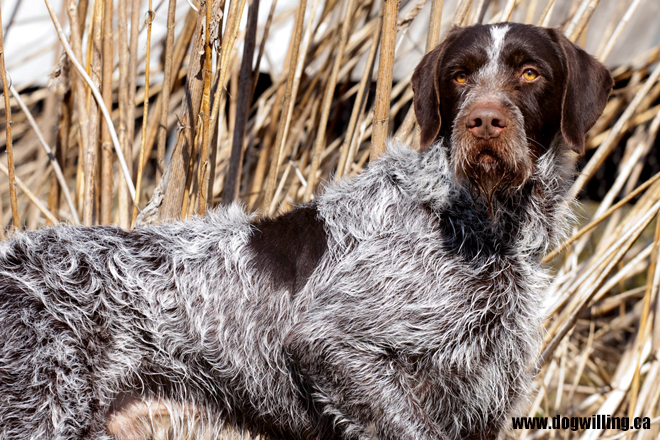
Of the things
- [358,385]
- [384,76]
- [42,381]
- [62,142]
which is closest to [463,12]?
[384,76]

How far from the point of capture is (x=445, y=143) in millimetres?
2791

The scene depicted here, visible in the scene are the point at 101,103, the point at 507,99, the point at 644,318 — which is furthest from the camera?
the point at 644,318

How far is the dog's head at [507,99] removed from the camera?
2393mm

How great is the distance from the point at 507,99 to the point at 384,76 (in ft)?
2.69

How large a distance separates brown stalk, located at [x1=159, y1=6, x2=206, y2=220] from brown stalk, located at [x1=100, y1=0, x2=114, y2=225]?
0.45 m

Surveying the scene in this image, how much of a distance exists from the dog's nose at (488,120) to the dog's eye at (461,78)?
0.34 metres

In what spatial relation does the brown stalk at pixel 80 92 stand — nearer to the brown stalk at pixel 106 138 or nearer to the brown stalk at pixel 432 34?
the brown stalk at pixel 106 138

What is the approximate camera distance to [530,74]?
2.55 m

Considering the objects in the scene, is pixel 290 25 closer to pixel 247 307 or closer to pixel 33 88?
pixel 33 88

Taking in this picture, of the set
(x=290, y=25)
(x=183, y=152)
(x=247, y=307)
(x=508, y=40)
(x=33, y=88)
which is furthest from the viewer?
(x=33, y=88)

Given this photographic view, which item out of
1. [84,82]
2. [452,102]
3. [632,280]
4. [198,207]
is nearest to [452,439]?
[452,102]

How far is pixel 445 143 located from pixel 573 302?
1.25m

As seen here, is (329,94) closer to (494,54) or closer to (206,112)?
(206,112)

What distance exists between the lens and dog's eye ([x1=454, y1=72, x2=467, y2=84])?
8.68 ft
